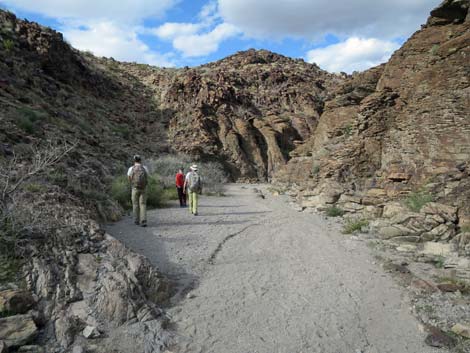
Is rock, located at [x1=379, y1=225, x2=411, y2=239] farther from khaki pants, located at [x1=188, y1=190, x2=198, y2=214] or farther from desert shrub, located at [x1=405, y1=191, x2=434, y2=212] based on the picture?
khaki pants, located at [x1=188, y1=190, x2=198, y2=214]

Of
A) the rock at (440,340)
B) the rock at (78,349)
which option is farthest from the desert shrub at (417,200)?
the rock at (78,349)

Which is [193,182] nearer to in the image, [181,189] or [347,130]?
[181,189]

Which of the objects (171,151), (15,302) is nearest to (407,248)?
(15,302)

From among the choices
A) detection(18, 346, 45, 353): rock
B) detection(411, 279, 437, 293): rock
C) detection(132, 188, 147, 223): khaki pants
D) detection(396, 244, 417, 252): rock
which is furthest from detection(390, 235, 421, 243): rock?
detection(18, 346, 45, 353): rock

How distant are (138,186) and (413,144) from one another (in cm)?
733

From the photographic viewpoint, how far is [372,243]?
751 centimetres

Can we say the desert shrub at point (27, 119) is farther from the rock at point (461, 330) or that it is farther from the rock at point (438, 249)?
the rock at point (461, 330)

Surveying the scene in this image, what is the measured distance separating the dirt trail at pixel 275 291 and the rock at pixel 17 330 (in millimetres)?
1451

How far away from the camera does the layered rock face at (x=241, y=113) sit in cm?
2784

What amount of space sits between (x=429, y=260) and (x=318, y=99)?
107ft

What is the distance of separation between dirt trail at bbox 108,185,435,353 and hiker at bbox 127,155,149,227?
367mm

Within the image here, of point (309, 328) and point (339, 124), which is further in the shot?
point (339, 124)

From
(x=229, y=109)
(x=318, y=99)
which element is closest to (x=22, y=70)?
(x=229, y=109)

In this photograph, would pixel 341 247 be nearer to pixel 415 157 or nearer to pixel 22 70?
pixel 415 157
